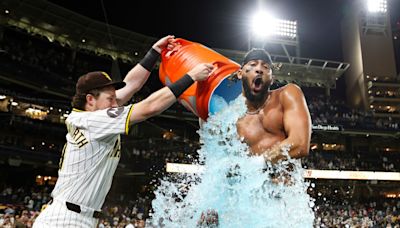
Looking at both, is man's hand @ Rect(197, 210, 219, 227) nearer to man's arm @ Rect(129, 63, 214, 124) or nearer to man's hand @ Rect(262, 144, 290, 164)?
man's hand @ Rect(262, 144, 290, 164)

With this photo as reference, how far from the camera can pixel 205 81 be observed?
11.9ft

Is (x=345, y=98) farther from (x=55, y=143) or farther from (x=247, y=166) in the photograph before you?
(x=247, y=166)

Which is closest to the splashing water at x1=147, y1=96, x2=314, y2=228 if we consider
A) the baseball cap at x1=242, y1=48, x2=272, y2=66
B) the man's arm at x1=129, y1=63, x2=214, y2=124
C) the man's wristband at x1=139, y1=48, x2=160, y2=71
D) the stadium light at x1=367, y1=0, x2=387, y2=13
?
the baseball cap at x1=242, y1=48, x2=272, y2=66

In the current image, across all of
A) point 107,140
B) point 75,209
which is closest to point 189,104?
point 107,140

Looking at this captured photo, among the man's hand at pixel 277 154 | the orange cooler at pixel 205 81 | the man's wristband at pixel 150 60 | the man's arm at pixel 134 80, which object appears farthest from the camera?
the man's wristband at pixel 150 60

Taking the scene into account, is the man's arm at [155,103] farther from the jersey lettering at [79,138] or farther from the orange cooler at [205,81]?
the orange cooler at [205,81]

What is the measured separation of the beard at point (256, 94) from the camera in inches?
136

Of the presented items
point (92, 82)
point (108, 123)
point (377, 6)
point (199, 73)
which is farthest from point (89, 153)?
point (377, 6)

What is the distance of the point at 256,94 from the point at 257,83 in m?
0.11

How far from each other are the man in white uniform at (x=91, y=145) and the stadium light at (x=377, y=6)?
38.0 meters

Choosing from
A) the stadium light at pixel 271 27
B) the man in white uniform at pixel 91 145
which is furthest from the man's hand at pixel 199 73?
the stadium light at pixel 271 27

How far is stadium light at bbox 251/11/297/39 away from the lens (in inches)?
1159

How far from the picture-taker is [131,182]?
20.7 metres

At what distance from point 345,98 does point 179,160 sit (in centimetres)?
2352
